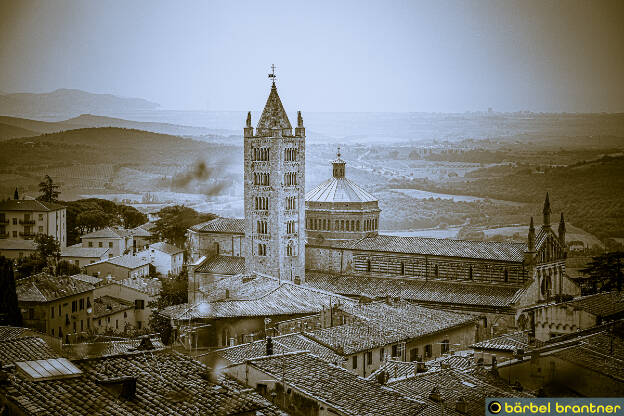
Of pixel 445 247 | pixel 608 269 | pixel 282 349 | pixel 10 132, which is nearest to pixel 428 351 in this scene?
pixel 282 349

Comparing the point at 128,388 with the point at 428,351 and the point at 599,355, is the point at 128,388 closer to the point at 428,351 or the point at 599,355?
the point at 599,355

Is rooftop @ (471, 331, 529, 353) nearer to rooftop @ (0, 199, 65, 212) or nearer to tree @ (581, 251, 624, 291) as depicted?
tree @ (581, 251, 624, 291)

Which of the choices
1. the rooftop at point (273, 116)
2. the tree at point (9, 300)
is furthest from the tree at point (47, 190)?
the tree at point (9, 300)

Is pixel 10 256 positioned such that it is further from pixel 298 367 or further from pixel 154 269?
pixel 298 367

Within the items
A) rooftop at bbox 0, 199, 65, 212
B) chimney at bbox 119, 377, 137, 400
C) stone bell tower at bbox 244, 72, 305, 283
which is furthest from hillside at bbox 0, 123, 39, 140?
chimney at bbox 119, 377, 137, 400

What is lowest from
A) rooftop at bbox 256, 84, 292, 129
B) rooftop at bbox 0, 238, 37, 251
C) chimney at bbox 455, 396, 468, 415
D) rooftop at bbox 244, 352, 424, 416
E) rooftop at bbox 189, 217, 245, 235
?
rooftop at bbox 0, 238, 37, 251

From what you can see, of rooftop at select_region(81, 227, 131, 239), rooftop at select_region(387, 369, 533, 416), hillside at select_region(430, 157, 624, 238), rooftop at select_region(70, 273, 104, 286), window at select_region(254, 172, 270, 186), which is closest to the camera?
rooftop at select_region(387, 369, 533, 416)
